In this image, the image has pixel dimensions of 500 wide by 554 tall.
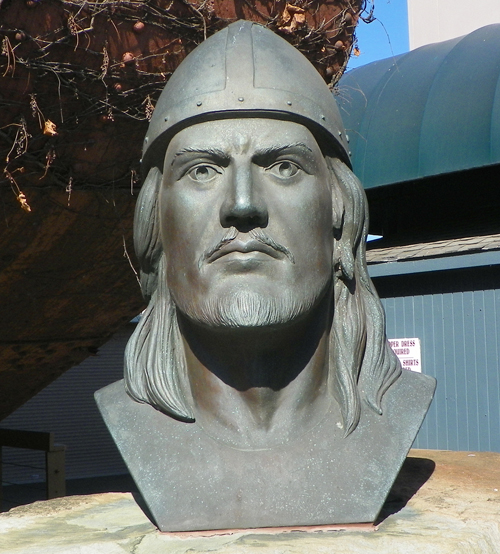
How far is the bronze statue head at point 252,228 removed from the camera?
2.72m

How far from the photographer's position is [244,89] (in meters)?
2.80

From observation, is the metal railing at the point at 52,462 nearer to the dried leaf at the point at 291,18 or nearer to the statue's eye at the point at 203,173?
the dried leaf at the point at 291,18

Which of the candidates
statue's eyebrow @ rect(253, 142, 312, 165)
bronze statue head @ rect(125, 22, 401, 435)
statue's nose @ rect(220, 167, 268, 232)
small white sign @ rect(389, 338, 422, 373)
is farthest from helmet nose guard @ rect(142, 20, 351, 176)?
small white sign @ rect(389, 338, 422, 373)

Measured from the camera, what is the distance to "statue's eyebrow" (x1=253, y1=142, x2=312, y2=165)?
2.76 metres

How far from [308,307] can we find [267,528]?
777 millimetres

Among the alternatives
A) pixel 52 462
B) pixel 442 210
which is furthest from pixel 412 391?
pixel 442 210

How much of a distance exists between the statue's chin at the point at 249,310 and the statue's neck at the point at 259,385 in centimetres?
6

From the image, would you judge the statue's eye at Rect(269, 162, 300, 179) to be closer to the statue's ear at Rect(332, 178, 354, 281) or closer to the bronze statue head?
the bronze statue head

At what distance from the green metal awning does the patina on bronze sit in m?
4.52

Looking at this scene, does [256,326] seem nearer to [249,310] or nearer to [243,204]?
[249,310]

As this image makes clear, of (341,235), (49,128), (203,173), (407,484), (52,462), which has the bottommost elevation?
(52,462)

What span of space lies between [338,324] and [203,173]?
80cm

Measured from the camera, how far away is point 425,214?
9094 millimetres

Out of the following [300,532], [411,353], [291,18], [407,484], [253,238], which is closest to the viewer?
[300,532]
